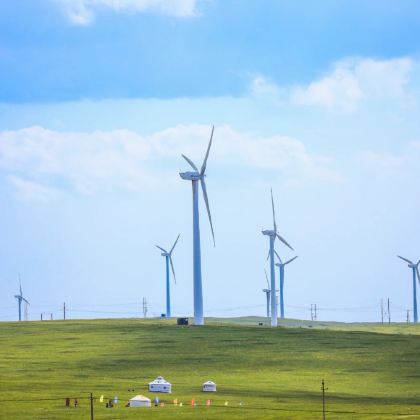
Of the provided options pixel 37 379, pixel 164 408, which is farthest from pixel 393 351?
pixel 164 408

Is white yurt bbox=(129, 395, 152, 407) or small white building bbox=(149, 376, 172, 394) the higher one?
small white building bbox=(149, 376, 172, 394)

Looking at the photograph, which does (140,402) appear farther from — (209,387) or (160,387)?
(209,387)

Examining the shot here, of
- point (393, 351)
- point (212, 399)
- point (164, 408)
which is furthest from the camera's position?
point (393, 351)

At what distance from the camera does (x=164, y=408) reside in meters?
105

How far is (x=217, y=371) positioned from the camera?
146000 millimetres

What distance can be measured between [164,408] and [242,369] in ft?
146

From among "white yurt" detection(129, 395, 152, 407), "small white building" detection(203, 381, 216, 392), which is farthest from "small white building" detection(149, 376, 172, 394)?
Result: "white yurt" detection(129, 395, 152, 407)

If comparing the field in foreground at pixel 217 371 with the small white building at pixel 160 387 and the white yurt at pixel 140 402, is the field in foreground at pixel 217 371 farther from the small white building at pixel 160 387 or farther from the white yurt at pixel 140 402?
the white yurt at pixel 140 402

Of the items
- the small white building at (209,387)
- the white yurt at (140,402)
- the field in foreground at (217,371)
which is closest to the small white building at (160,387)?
the field in foreground at (217,371)

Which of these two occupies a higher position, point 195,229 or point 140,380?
point 195,229

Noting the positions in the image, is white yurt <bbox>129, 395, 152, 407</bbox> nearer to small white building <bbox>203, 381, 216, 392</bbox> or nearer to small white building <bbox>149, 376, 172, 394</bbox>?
small white building <bbox>149, 376, 172, 394</bbox>

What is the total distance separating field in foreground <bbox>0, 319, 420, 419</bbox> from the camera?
104 metres

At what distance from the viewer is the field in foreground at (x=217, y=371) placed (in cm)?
10394

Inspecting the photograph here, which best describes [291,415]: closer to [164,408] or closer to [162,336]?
[164,408]
